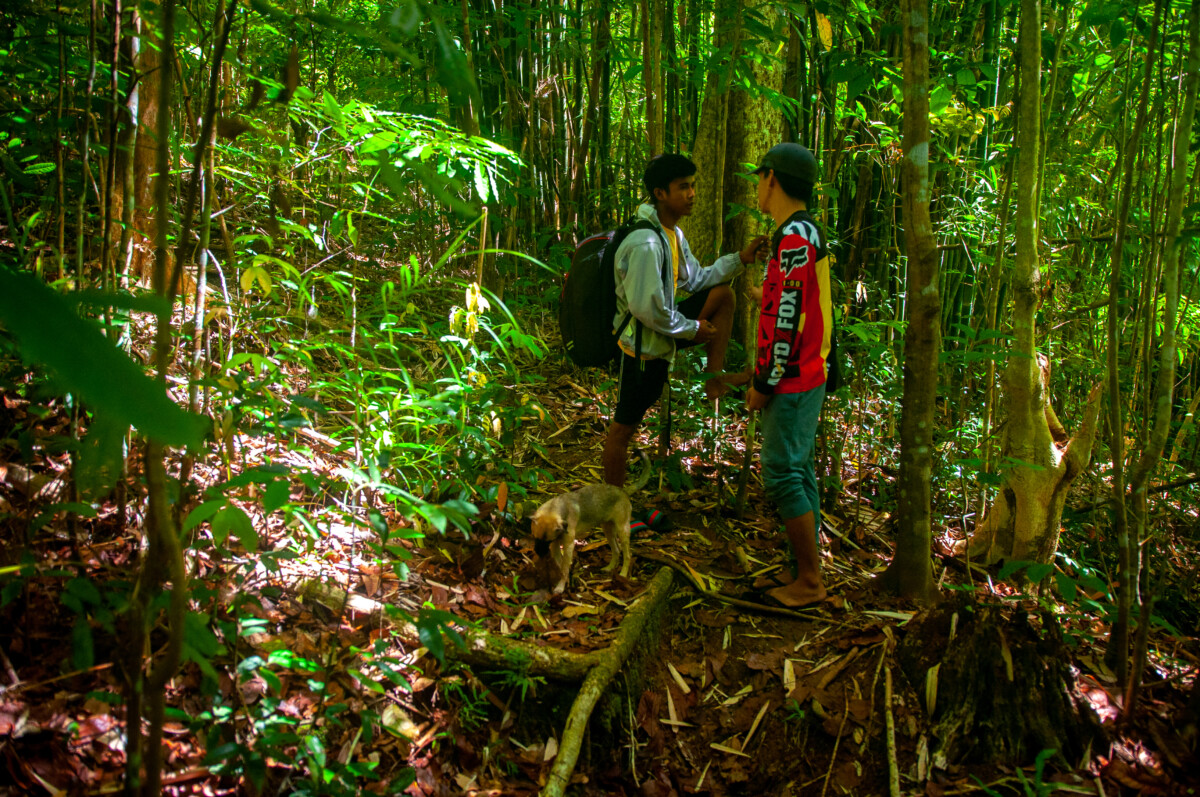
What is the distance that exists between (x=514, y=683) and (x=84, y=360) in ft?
6.61

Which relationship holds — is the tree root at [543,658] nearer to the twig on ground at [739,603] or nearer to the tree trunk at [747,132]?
the twig on ground at [739,603]

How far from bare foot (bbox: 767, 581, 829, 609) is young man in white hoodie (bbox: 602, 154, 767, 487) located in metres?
0.93

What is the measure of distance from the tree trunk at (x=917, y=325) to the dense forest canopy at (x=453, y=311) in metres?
0.01

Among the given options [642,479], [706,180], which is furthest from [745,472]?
[706,180]

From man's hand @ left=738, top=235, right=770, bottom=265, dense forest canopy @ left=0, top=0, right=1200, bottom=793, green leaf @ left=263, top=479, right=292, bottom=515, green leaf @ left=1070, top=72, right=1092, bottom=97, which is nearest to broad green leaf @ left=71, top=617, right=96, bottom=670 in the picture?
dense forest canopy @ left=0, top=0, right=1200, bottom=793

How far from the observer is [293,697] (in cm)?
192

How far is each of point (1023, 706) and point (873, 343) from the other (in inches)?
61.5

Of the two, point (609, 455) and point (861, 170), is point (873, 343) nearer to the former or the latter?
point (609, 455)

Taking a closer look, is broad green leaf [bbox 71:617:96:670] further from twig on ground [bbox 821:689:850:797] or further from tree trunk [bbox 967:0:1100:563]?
tree trunk [bbox 967:0:1100:563]

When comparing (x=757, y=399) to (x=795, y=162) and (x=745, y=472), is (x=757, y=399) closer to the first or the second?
(x=745, y=472)

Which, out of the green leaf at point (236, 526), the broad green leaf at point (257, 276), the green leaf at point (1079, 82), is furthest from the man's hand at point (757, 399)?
the green leaf at point (1079, 82)

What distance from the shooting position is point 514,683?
2.29m

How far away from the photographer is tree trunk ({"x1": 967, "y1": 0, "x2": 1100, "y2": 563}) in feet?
8.24

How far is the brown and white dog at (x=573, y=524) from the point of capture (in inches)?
107
